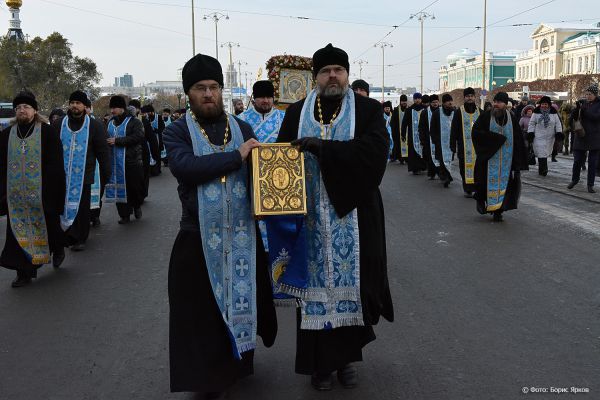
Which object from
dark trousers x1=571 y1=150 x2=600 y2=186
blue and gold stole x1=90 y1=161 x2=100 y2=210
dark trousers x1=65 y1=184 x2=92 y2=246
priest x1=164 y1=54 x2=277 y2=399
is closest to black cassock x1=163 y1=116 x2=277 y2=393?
priest x1=164 y1=54 x2=277 y2=399

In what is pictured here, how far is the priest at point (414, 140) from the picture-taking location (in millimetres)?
17578

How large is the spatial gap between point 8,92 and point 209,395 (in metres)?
45.7

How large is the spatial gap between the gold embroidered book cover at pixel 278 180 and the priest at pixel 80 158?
16.5 ft

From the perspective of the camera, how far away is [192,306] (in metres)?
3.92

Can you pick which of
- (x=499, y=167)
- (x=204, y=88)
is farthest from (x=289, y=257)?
(x=499, y=167)

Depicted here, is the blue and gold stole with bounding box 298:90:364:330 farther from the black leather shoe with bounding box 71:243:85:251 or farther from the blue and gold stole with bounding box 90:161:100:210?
the blue and gold stole with bounding box 90:161:100:210

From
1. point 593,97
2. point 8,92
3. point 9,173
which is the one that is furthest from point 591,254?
point 8,92

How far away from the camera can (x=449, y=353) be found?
462 cm

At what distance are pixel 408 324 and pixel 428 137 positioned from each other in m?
10.9

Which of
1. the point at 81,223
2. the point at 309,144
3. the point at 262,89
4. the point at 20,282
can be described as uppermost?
the point at 262,89

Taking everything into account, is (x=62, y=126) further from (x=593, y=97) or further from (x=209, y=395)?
(x=593, y=97)

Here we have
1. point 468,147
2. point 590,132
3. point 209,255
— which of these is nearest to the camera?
point 209,255

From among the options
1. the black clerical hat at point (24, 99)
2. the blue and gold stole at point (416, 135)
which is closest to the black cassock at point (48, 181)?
the black clerical hat at point (24, 99)

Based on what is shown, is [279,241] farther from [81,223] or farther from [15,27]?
[15,27]
